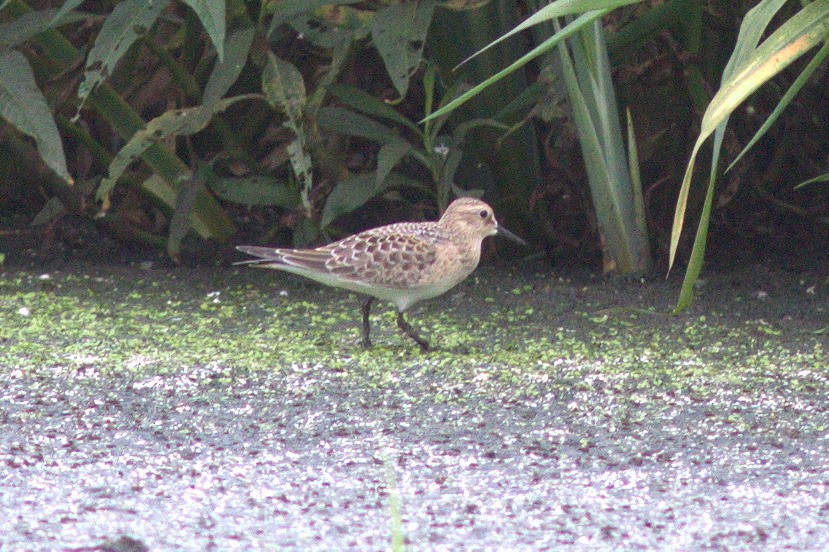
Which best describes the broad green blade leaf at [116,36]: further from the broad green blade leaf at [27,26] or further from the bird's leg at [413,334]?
the bird's leg at [413,334]

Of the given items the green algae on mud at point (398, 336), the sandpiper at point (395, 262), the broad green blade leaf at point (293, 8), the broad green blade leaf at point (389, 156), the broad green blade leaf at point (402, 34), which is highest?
the broad green blade leaf at point (293, 8)

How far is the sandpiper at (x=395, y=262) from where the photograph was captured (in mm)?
3744

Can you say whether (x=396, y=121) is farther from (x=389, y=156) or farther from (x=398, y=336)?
(x=398, y=336)

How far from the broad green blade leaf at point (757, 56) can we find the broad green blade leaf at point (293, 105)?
1403mm

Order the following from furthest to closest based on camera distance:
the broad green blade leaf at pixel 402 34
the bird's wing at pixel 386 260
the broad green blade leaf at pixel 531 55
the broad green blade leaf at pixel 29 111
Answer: the broad green blade leaf at pixel 29 111 < the broad green blade leaf at pixel 402 34 < the bird's wing at pixel 386 260 < the broad green blade leaf at pixel 531 55

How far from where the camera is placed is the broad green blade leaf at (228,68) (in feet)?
13.5

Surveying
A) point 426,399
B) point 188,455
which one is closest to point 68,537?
point 188,455

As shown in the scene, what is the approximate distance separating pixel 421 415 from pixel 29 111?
177cm

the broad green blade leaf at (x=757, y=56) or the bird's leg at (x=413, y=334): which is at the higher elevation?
the broad green blade leaf at (x=757, y=56)

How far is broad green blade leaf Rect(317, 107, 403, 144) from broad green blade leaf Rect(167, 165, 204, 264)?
0.46 meters

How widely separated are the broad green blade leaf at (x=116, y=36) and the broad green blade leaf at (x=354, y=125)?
2.14 feet

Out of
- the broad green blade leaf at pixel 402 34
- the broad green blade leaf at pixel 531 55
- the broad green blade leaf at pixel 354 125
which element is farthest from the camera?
the broad green blade leaf at pixel 354 125

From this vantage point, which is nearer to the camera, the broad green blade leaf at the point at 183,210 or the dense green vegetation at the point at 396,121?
the dense green vegetation at the point at 396,121

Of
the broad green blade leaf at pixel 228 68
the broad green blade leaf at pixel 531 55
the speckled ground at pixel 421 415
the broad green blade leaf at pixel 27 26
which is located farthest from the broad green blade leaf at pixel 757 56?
the broad green blade leaf at pixel 27 26
